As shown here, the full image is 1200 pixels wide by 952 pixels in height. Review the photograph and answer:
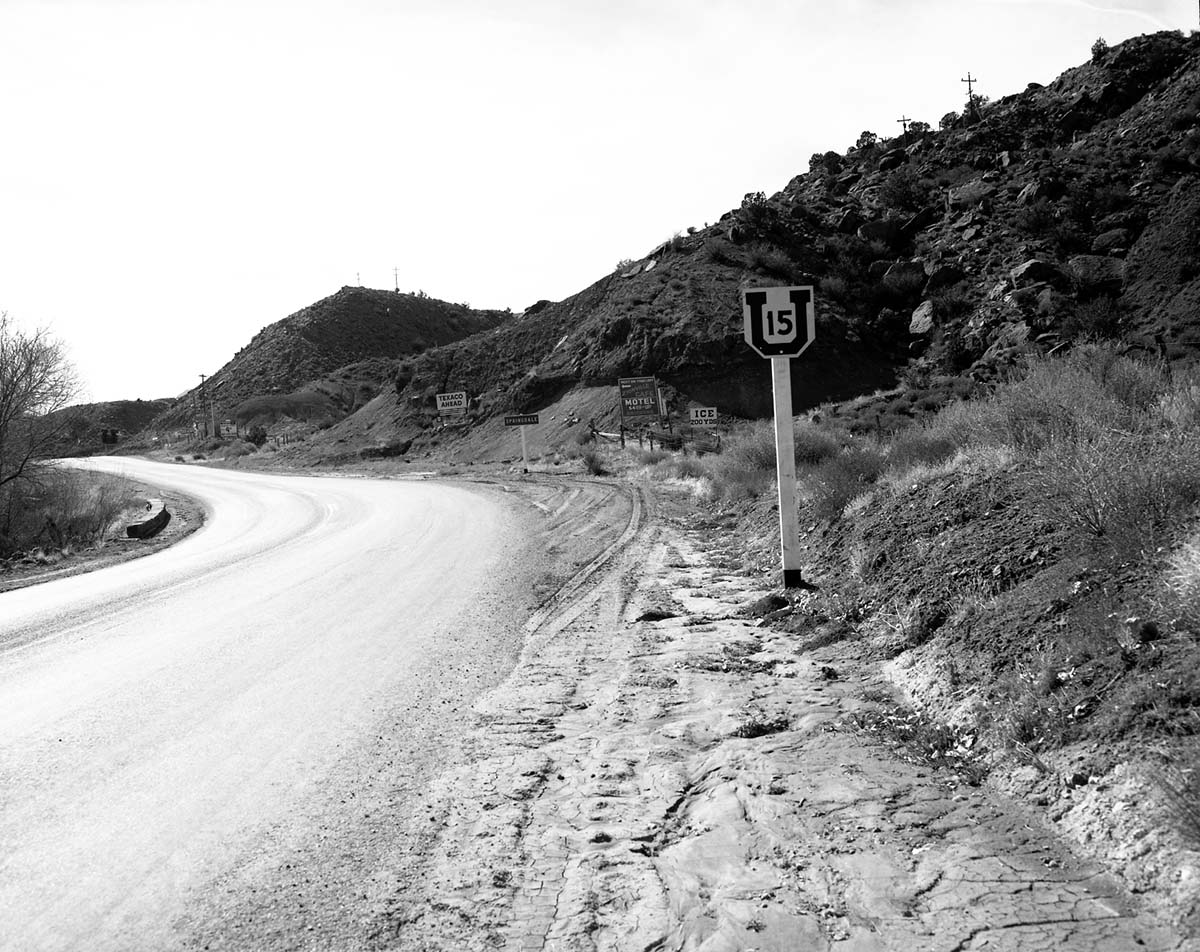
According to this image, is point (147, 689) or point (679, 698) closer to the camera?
point (679, 698)

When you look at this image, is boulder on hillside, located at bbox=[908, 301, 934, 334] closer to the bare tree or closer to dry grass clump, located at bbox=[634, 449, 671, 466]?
dry grass clump, located at bbox=[634, 449, 671, 466]

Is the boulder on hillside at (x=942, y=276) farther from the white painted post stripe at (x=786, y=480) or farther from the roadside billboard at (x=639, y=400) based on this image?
the white painted post stripe at (x=786, y=480)

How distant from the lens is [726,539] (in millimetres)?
14695

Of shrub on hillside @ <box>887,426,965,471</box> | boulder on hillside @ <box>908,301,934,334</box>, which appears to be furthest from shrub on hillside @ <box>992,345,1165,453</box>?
boulder on hillside @ <box>908,301,934,334</box>

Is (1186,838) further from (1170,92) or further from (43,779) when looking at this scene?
(1170,92)

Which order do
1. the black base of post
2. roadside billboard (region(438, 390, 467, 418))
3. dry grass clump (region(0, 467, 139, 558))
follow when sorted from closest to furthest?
the black base of post
dry grass clump (region(0, 467, 139, 558))
roadside billboard (region(438, 390, 467, 418))

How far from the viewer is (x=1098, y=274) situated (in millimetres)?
41625

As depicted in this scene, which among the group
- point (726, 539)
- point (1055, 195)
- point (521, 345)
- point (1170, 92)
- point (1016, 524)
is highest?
point (1170, 92)

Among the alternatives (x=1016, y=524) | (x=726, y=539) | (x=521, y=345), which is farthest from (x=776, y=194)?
(x=1016, y=524)

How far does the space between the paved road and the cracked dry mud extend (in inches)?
16.1

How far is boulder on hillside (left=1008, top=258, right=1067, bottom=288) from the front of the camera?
1689 inches

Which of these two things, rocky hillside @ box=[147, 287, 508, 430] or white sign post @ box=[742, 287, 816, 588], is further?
rocky hillside @ box=[147, 287, 508, 430]

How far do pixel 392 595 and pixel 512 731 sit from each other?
5622 millimetres

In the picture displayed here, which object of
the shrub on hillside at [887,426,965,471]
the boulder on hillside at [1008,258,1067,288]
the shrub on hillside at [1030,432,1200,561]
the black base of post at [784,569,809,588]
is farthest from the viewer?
the boulder on hillside at [1008,258,1067,288]
